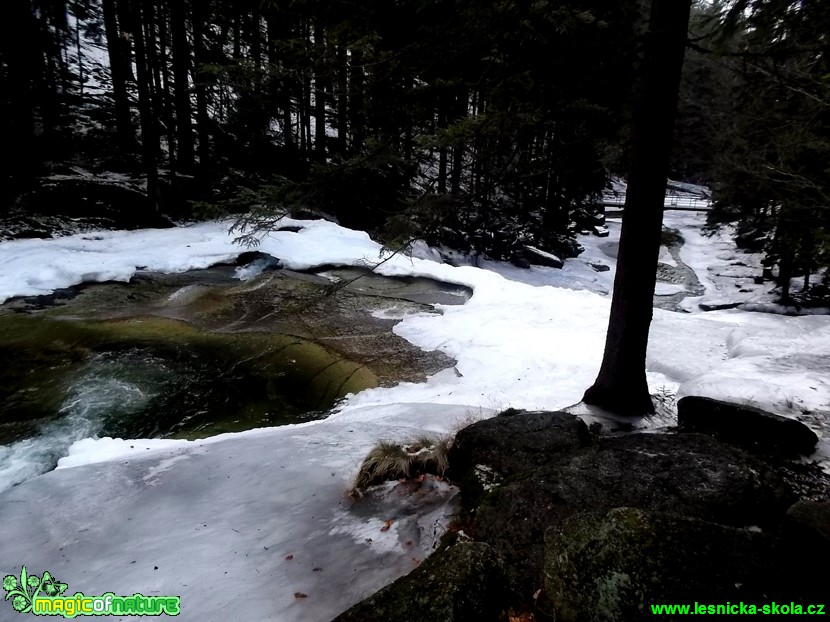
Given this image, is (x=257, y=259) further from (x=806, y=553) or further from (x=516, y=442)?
(x=806, y=553)

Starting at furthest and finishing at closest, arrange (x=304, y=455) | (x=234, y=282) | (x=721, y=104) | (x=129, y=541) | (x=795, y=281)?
(x=721, y=104)
(x=795, y=281)
(x=234, y=282)
(x=304, y=455)
(x=129, y=541)

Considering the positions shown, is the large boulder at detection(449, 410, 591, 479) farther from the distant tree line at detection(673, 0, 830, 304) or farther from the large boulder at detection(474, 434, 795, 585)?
the distant tree line at detection(673, 0, 830, 304)

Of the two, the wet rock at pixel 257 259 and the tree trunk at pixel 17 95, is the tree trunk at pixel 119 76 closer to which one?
the tree trunk at pixel 17 95

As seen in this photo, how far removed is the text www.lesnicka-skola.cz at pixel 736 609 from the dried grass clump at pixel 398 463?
8.65ft

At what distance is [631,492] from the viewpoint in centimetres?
334

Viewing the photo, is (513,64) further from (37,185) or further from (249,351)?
(37,185)

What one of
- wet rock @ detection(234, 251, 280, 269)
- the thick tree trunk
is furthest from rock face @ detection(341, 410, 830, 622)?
wet rock @ detection(234, 251, 280, 269)

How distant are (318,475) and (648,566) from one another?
3327mm

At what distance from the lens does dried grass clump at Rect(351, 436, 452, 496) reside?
14.2ft

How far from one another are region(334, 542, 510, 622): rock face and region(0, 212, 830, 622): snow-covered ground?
94 centimetres

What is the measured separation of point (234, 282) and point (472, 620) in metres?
11.8

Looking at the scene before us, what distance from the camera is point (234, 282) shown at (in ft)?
40.4

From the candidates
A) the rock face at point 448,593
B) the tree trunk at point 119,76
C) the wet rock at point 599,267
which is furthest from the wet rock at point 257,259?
the wet rock at point 599,267

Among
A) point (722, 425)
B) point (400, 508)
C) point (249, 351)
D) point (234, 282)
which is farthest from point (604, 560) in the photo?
point (234, 282)
